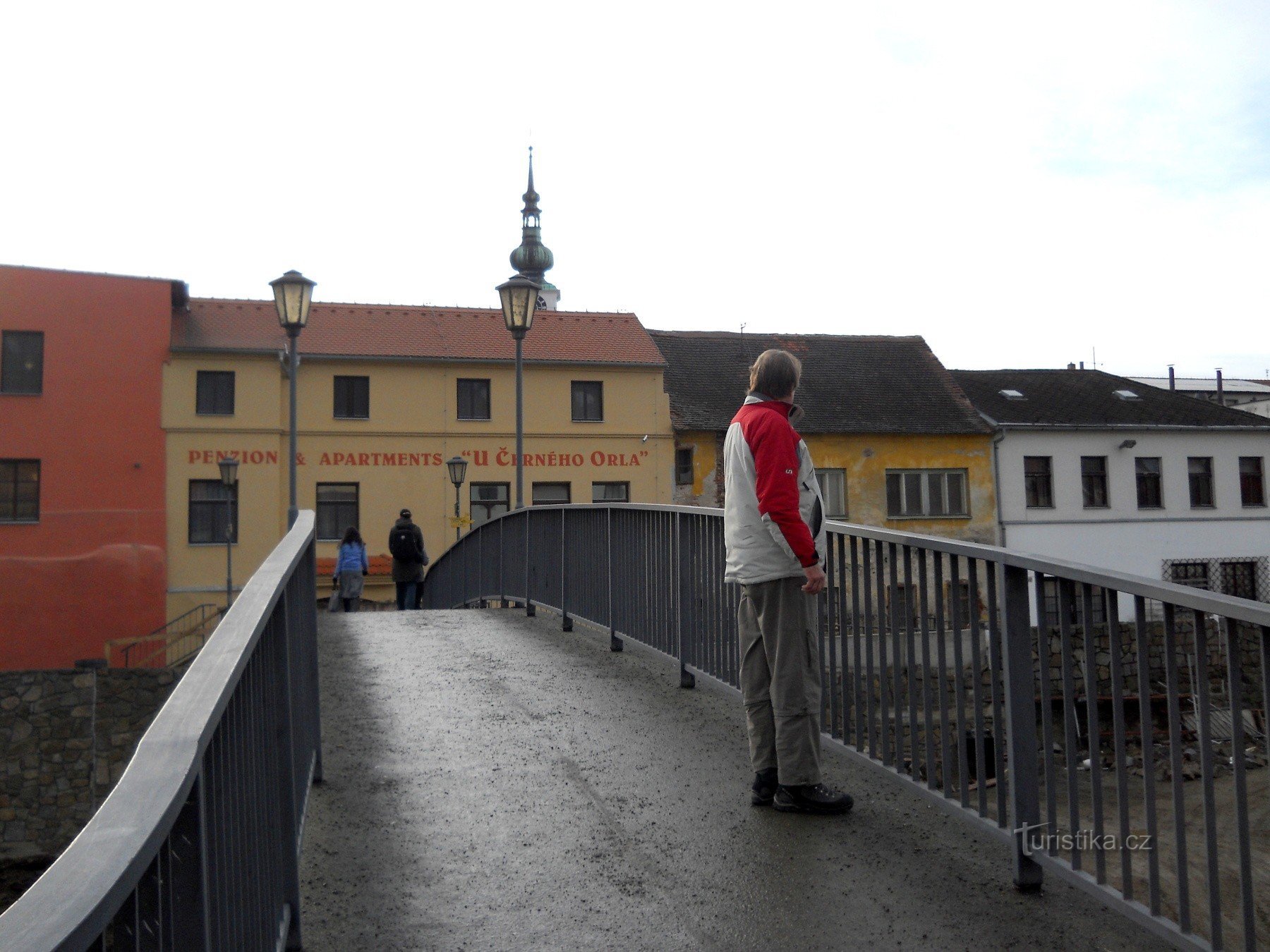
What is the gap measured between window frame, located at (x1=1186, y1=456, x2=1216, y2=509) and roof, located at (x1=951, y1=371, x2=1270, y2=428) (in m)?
1.26

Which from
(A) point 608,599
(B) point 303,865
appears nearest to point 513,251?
(A) point 608,599

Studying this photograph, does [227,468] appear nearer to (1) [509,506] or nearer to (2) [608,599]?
(1) [509,506]

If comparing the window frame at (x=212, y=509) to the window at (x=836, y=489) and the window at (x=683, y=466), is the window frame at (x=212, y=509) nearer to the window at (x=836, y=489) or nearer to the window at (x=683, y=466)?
the window at (x=683, y=466)

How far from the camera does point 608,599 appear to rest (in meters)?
8.55

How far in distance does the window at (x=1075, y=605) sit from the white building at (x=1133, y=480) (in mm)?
35888

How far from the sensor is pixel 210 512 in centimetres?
3400

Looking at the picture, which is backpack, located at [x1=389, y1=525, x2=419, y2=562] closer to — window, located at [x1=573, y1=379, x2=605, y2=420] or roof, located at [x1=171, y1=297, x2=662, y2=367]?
roof, located at [x1=171, y1=297, x2=662, y2=367]

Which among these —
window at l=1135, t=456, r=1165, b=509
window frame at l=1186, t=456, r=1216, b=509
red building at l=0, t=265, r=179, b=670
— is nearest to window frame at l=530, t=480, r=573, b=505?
red building at l=0, t=265, r=179, b=670

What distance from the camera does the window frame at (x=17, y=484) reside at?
107 feet

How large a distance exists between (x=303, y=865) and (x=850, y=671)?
7.38 ft

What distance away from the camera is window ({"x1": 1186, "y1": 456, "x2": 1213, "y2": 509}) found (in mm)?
40844

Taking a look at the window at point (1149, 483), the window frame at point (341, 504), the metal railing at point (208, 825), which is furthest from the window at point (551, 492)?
the metal railing at point (208, 825)

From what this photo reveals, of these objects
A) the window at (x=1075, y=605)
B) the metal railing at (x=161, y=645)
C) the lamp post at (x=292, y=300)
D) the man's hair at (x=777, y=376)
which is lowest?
the metal railing at (x=161, y=645)

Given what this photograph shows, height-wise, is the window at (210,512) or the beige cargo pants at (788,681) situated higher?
the window at (210,512)
